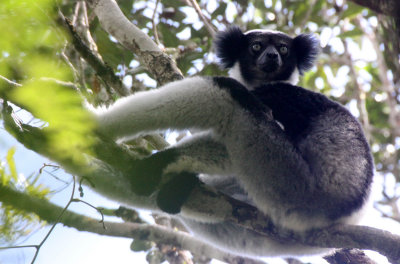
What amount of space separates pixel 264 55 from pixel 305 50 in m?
0.91

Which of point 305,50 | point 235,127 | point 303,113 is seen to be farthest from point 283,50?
point 235,127

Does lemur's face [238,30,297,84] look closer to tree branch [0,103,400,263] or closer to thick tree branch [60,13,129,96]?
thick tree branch [60,13,129,96]

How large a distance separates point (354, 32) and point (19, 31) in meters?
8.00

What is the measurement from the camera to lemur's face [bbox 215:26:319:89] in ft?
16.1

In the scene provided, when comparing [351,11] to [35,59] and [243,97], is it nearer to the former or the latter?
[243,97]

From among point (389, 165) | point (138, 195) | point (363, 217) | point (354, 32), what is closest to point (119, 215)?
point (138, 195)

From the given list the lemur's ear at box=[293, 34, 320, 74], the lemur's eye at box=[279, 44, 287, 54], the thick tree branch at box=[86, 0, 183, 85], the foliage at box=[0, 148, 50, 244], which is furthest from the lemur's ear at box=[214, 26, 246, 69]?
Answer: the foliage at box=[0, 148, 50, 244]

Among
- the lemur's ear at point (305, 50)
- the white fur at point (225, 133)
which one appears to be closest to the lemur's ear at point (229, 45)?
the lemur's ear at point (305, 50)

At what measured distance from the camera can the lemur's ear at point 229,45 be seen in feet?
17.3

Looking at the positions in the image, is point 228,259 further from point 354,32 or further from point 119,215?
point 354,32

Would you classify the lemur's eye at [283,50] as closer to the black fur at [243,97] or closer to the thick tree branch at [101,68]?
the black fur at [243,97]

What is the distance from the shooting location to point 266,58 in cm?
478

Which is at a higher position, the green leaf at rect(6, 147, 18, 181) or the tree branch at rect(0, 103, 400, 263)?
the green leaf at rect(6, 147, 18, 181)

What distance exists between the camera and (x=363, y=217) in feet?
13.0
